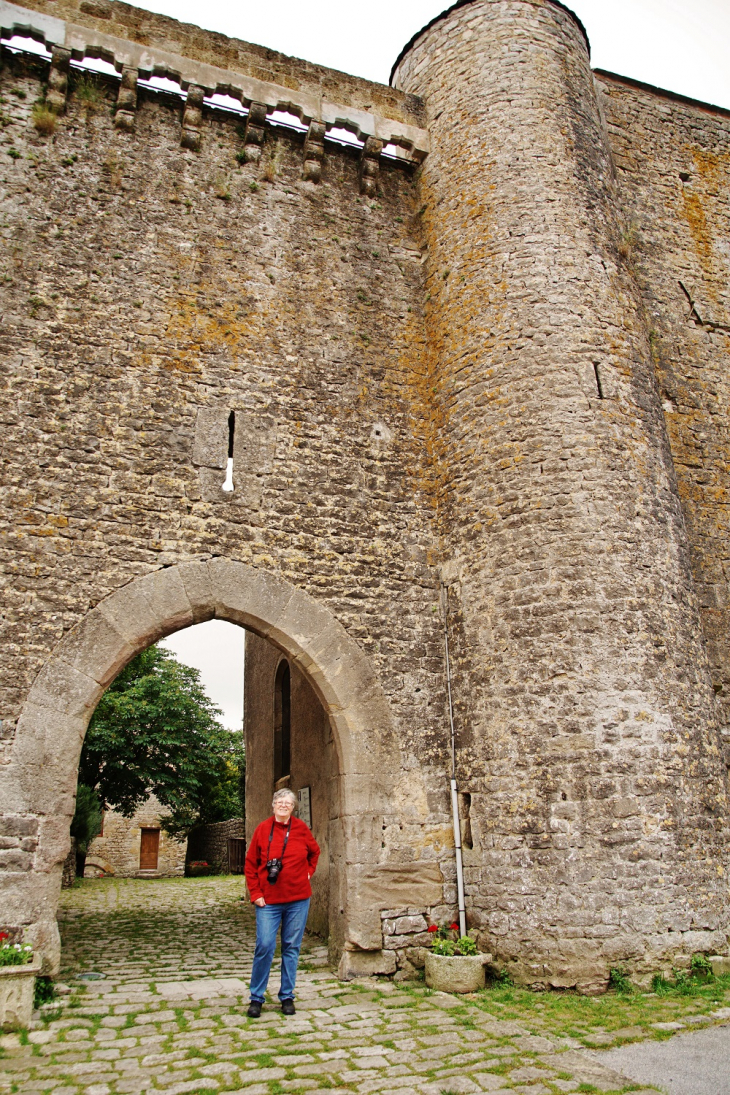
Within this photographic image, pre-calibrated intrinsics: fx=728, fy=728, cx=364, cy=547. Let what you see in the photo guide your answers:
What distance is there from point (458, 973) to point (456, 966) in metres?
0.05

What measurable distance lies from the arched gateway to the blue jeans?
37.2 inches

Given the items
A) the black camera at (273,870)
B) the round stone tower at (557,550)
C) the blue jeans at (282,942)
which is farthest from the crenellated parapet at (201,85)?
the blue jeans at (282,942)

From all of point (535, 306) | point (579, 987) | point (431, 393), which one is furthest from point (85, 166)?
point (579, 987)

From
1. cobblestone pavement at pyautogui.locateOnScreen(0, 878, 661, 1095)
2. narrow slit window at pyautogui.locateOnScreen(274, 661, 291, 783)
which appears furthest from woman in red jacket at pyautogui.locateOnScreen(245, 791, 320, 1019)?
narrow slit window at pyautogui.locateOnScreen(274, 661, 291, 783)

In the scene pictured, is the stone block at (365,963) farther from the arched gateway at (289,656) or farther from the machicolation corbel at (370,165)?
the machicolation corbel at (370,165)

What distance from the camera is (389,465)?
7453 mm

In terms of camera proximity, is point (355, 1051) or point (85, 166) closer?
point (355, 1051)

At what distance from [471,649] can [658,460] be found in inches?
102

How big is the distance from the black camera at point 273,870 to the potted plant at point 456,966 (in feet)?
5.08

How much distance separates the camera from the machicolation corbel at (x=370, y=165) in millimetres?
8602

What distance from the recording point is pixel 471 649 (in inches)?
261

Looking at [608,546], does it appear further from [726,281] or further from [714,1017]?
[726,281]

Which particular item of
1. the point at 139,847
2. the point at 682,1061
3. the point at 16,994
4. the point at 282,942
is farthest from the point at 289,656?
the point at 139,847

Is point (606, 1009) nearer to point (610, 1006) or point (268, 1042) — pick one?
point (610, 1006)
